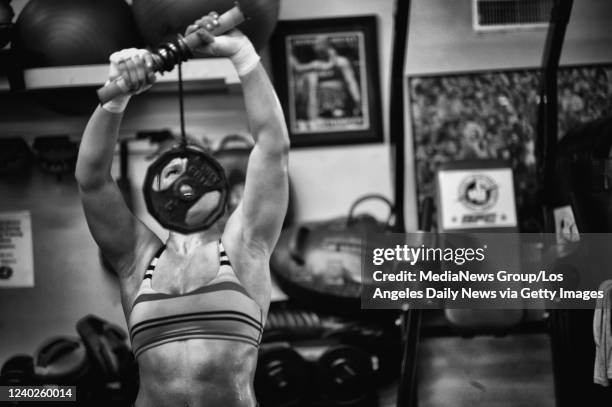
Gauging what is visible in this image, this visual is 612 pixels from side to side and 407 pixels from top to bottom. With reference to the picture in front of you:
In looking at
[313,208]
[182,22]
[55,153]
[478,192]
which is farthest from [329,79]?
[55,153]

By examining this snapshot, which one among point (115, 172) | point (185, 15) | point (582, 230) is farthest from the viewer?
point (115, 172)

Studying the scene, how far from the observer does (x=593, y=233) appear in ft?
10.1

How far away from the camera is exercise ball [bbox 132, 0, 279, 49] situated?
9.43 ft

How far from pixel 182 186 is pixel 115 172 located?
1.97 meters

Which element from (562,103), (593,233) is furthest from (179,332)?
(562,103)

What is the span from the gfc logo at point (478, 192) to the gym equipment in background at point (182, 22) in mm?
1213

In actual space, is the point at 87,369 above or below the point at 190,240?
below

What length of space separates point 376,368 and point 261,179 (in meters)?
1.62

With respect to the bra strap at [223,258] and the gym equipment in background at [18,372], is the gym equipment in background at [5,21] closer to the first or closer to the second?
the gym equipment in background at [18,372]

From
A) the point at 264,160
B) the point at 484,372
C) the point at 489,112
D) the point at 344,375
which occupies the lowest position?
the point at 484,372

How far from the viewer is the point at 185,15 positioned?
290 cm

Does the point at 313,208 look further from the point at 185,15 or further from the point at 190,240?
the point at 190,240

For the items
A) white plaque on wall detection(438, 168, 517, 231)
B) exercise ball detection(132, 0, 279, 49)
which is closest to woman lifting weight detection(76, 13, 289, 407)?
exercise ball detection(132, 0, 279, 49)

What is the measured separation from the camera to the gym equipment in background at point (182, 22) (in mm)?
1870
